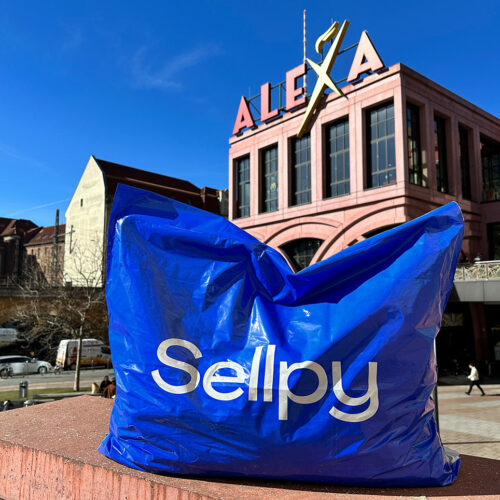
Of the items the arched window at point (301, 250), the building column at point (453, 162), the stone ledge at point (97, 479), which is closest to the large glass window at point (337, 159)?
the arched window at point (301, 250)

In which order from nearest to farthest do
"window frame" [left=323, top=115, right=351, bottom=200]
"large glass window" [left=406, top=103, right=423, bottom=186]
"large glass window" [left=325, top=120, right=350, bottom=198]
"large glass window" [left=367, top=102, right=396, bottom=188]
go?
1. "large glass window" [left=367, top=102, right=396, bottom=188]
2. "large glass window" [left=406, top=103, right=423, bottom=186]
3. "window frame" [left=323, top=115, right=351, bottom=200]
4. "large glass window" [left=325, top=120, right=350, bottom=198]

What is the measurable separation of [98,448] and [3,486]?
116cm

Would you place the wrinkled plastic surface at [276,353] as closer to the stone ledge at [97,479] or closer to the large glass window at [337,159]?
the stone ledge at [97,479]

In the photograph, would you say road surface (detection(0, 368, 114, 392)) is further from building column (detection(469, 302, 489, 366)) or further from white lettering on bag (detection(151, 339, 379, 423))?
white lettering on bag (detection(151, 339, 379, 423))

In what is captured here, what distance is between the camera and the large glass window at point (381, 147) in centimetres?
2253

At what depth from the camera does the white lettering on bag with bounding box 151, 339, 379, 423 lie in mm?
2814

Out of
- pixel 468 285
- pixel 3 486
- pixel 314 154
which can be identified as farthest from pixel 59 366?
pixel 3 486

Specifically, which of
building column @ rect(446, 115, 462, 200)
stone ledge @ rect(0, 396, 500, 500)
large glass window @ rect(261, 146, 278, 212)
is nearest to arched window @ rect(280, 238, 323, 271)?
large glass window @ rect(261, 146, 278, 212)

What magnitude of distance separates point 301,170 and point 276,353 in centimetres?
2547

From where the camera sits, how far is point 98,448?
357 cm

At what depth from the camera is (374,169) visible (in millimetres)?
23406

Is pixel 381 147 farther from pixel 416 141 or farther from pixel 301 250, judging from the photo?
pixel 301 250

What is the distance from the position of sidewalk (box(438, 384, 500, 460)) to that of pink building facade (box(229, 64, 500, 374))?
798 centimetres

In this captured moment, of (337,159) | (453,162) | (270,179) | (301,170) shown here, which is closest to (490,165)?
(453,162)
